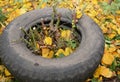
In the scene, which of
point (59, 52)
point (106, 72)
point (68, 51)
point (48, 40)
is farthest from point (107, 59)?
point (48, 40)

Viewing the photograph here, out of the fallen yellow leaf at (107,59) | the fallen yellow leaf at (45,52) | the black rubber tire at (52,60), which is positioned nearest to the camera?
the black rubber tire at (52,60)

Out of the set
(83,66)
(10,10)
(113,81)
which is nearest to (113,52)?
(113,81)

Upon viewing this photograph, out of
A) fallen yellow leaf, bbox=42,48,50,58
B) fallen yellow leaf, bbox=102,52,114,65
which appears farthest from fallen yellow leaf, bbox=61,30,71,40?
fallen yellow leaf, bbox=102,52,114,65

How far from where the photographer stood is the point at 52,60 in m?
3.18

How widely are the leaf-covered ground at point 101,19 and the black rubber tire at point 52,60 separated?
0.34 metres

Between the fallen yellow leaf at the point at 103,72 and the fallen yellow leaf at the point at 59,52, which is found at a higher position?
the fallen yellow leaf at the point at 59,52

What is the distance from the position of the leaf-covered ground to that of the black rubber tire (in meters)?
0.34

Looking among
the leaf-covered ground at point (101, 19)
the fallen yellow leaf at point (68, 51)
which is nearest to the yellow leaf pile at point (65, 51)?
the fallen yellow leaf at point (68, 51)

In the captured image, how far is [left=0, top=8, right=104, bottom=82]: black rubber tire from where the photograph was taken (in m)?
3.06

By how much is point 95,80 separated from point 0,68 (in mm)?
1201

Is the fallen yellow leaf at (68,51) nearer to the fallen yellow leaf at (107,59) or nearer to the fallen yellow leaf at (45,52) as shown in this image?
the fallen yellow leaf at (45,52)

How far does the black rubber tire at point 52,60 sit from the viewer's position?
3.06 metres

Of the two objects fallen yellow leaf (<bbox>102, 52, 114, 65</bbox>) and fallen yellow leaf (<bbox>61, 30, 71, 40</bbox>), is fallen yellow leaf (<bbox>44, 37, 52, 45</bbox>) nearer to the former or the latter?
fallen yellow leaf (<bbox>61, 30, 71, 40</bbox>)

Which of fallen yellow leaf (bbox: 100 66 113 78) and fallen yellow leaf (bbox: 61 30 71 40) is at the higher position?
fallen yellow leaf (bbox: 61 30 71 40)
